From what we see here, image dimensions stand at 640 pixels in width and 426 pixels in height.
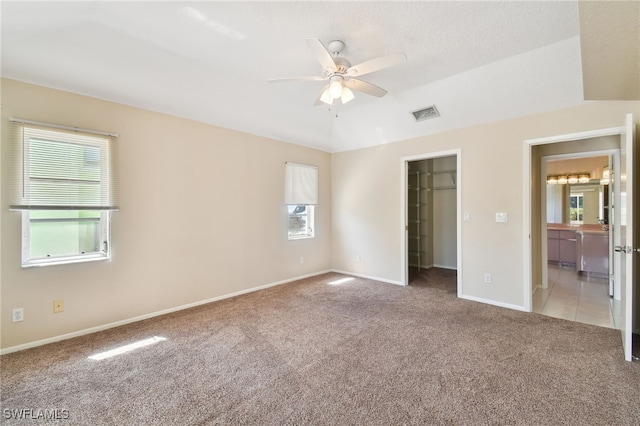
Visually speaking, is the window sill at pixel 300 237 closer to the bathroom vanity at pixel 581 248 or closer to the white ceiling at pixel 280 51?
the white ceiling at pixel 280 51

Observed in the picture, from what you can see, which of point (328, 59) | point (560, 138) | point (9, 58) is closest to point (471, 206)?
point (560, 138)

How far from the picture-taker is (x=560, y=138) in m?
3.25

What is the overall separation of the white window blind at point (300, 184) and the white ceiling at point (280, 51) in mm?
1316

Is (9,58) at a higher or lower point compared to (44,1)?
lower

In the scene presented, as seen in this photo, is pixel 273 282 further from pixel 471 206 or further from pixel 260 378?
pixel 471 206

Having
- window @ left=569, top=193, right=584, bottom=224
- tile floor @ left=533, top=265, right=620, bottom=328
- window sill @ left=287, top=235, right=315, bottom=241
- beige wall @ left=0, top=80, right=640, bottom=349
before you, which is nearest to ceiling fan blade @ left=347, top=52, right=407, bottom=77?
beige wall @ left=0, top=80, right=640, bottom=349

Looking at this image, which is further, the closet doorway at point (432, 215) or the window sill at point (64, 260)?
the closet doorway at point (432, 215)

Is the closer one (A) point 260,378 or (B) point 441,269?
(A) point 260,378

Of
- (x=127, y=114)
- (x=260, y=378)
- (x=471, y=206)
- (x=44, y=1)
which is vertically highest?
(x=44, y=1)

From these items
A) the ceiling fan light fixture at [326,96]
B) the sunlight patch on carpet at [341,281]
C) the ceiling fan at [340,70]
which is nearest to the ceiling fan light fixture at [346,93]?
the ceiling fan at [340,70]

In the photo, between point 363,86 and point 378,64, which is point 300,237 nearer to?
point 363,86

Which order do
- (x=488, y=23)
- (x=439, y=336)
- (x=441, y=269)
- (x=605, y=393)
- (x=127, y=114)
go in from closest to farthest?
(x=605, y=393) → (x=488, y=23) → (x=439, y=336) → (x=127, y=114) → (x=441, y=269)

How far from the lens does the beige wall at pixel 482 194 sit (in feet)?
10.9

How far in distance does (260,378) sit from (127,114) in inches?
125
